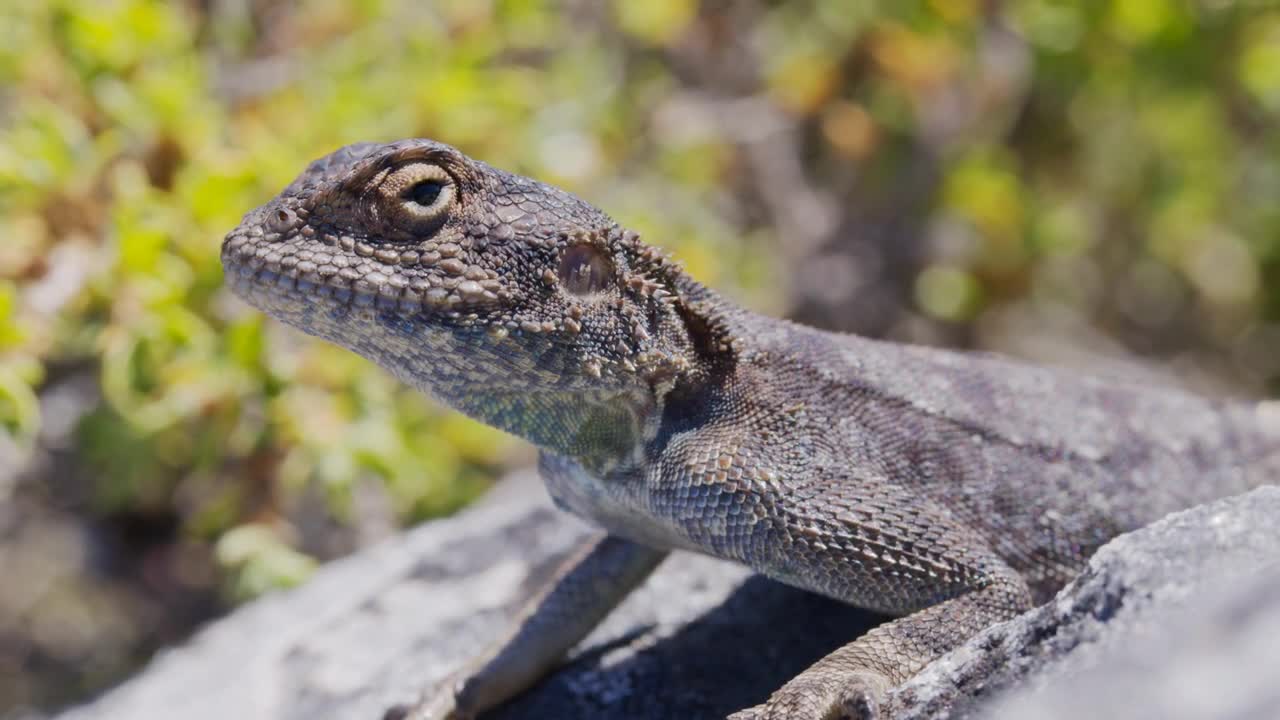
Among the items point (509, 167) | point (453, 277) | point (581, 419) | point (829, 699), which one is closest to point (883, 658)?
point (829, 699)

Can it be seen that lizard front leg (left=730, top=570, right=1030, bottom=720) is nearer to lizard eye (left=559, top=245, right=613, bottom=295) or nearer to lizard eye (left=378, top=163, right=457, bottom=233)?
lizard eye (left=559, top=245, right=613, bottom=295)

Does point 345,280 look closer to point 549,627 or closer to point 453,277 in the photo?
point 453,277

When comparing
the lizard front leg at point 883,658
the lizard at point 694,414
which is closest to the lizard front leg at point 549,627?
the lizard at point 694,414

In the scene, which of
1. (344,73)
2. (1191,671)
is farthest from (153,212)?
(1191,671)

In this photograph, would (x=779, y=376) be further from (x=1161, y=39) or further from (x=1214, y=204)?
(x=1214, y=204)

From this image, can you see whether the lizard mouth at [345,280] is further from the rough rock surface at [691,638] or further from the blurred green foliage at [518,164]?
the blurred green foliage at [518,164]

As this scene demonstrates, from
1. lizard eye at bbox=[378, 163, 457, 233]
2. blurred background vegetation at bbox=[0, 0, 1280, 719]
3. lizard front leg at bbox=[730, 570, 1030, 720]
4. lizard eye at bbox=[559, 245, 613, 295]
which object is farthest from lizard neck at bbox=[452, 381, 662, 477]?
blurred background vegetation at bbox=[0, 0, 1280, 719]
